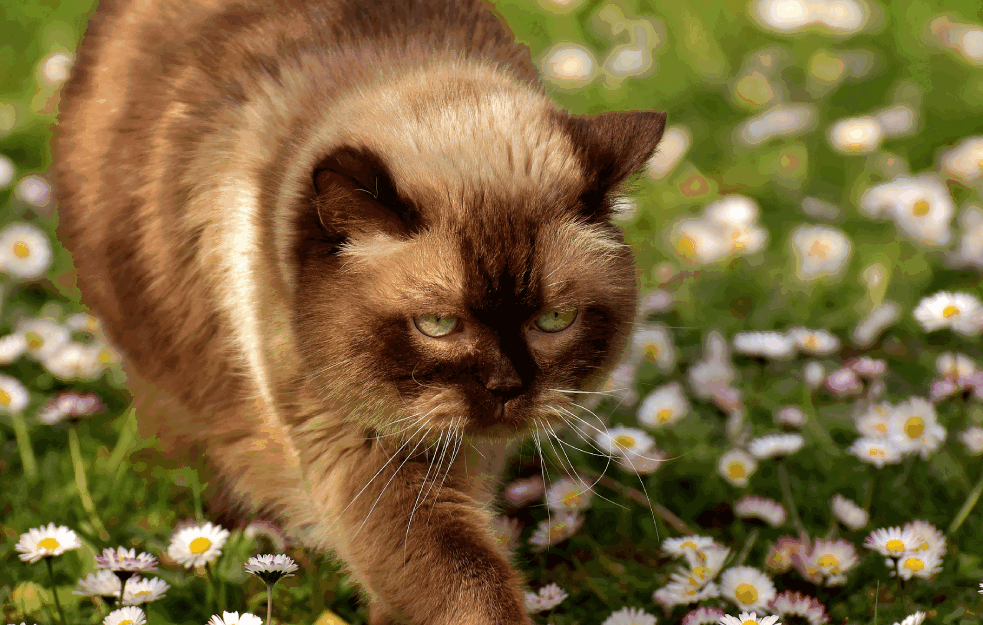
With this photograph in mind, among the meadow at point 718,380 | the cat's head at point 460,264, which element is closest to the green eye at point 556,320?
the cat's head at point 460,264

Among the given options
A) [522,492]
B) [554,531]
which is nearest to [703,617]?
[554,531]

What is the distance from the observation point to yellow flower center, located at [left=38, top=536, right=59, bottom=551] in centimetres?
192

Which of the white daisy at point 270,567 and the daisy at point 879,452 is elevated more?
the white daisy at point 270,567

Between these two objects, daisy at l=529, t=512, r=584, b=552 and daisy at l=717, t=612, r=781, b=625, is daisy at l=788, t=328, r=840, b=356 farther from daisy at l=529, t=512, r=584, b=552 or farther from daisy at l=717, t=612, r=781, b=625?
daisy at l=717, t=612, r=781, b=625

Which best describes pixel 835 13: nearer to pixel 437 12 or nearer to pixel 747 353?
pixel 747 353

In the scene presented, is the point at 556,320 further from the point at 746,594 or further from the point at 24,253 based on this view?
the point at 24,253

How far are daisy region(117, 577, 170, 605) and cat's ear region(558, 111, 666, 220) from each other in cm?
119

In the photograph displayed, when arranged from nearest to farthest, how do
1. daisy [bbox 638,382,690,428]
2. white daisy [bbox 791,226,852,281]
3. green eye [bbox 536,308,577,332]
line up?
green eye [bbox 536,308,577,332]
daisy [bbox 638,382,690,428]
white daisy [bbox 791,226,852,281]

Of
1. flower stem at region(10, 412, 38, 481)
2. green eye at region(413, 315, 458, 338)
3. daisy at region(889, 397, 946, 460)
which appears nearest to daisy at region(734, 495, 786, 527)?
daisy at region(889, 397, 946, 460)

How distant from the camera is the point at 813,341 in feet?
9.54

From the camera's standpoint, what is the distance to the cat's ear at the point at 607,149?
6.29ft

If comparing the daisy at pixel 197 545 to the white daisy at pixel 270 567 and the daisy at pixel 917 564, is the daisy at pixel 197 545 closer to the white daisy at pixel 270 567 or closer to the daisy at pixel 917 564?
the white daisy at pixel 270 567

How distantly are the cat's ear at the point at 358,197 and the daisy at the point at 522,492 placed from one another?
0.97 meters

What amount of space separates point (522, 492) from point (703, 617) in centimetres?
69
